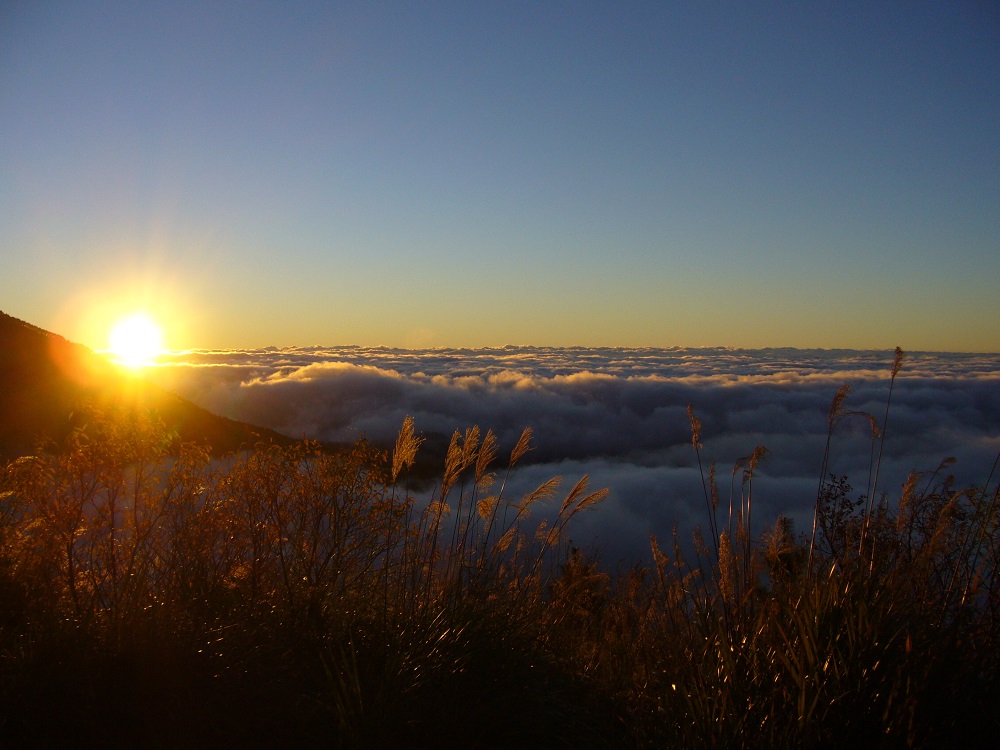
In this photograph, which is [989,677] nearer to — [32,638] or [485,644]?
[485,644]

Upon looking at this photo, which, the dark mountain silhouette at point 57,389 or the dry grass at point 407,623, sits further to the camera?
the dark mountain silhouette at point 57,389

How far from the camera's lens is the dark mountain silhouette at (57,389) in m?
13.6

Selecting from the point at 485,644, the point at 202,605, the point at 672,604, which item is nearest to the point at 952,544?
the point at 672,604

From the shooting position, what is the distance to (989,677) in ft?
10.7

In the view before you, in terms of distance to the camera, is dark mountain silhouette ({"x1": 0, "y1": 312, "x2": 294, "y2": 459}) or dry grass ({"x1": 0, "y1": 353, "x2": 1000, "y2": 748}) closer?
dry grass ({"x1": 0, "y1": 353, "x2": 1000, "y2": 748})

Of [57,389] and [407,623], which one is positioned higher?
[57,389]

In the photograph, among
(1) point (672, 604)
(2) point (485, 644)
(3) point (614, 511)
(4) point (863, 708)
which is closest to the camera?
(4) point (863, 708)

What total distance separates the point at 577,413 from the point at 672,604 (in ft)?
323

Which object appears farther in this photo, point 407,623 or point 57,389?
point 57,389

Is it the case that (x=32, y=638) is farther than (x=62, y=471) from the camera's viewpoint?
No

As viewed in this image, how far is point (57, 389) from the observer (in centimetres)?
1583

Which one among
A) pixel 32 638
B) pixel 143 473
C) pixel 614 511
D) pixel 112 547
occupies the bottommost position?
pixel 614 511

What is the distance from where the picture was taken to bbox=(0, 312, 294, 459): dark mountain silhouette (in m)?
13.6

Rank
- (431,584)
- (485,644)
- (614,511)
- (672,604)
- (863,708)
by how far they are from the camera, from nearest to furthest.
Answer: (863,708) < (485,644) < (672,604) < (431,584) < (614,511)
